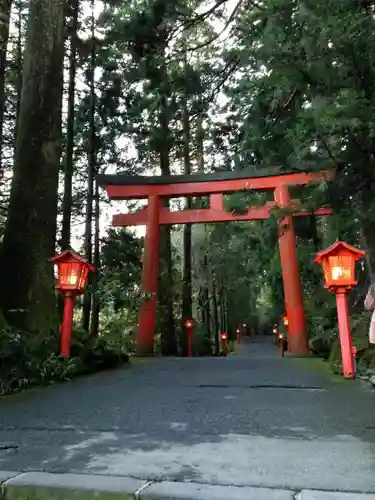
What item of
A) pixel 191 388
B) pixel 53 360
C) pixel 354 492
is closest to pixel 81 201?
pixel 53 360

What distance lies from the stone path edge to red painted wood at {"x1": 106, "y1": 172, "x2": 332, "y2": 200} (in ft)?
36.9

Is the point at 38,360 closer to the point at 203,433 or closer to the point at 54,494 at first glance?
the point at 203,433

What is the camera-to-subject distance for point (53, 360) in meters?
6.32

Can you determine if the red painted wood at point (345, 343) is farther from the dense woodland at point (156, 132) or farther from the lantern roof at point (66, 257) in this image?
the lantern roof at point (66, 257)

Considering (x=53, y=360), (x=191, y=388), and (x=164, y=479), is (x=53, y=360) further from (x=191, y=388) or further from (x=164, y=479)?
(x=164, y=479)

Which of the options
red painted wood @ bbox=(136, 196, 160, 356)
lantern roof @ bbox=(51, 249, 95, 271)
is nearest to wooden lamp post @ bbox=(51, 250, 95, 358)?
lantern roof @ bbox=(51, 249, 95, 271)

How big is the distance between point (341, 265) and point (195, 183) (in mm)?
7689

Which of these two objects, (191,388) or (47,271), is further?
(47,271)

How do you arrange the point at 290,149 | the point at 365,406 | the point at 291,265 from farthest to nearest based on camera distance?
the point at 291,265, the point at 290,149, the point at 365,406

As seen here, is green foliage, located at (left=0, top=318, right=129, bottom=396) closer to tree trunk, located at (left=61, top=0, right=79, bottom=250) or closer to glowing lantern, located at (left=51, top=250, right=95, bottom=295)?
glowing lantern, located at (left=51, top=250, right=95, bottom=295)

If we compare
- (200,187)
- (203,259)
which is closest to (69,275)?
(200,187)

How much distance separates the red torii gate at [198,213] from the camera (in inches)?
505

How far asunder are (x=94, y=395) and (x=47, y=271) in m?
2.63

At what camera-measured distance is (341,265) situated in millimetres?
6465
